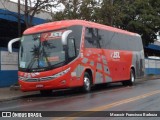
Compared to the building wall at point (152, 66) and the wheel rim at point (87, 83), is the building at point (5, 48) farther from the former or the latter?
the building wall at point (152, 66)

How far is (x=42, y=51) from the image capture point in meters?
20.6

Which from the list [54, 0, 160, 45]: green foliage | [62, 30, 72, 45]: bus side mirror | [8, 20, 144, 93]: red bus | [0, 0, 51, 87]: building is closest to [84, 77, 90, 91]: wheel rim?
[8, 20, 144, 93]: red bus

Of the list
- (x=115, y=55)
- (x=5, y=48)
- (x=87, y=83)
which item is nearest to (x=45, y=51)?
(x=87, y=83)

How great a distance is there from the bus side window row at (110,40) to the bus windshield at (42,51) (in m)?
2.15

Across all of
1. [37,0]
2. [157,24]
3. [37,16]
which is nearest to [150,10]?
[157,24]

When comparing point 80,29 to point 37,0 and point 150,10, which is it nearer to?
point 37,0

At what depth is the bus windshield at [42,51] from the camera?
2027 cm

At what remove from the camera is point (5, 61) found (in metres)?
26.6

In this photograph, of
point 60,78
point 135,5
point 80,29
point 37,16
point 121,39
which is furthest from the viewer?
point 135,5

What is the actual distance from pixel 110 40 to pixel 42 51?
6107 millimetres

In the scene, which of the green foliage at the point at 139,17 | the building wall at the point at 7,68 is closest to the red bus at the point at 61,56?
the building wall at the point at 7,68

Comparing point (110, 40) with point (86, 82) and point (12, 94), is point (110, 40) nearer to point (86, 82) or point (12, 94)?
point (86, 82)

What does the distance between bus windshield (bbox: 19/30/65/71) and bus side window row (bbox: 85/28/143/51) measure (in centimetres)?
215

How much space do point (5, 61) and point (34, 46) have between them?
20.4 feet
